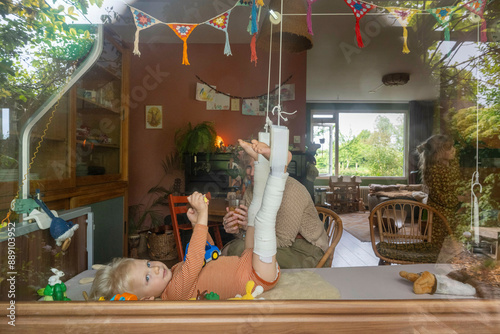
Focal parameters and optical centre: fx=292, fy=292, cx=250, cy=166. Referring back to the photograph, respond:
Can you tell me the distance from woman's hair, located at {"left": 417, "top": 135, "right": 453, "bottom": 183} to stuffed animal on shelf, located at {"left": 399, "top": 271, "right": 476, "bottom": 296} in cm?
137

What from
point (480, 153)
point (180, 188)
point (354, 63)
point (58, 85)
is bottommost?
point (180, 188)

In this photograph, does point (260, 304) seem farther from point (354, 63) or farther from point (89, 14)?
point (354, 63)

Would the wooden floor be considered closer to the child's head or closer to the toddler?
the toddler

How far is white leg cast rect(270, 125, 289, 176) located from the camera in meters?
0.70

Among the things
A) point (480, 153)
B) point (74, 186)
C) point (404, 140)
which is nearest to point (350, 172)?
point (404, 140)

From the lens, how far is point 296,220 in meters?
1.49

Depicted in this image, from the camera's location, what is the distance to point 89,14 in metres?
1.39

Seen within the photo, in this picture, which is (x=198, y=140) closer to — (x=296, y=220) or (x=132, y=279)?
(x=296, y=220)

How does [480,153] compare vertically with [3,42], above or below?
below

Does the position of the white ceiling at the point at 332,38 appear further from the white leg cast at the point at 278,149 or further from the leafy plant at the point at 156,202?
the leafy plant at the point at 156,202

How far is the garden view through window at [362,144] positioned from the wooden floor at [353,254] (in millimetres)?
4628

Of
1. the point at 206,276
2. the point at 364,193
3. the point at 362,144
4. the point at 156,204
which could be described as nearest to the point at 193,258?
the point at 206,276

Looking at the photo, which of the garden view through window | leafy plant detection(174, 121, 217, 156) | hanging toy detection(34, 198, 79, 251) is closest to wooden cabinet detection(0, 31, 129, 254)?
hanging toy detection(34, 198, 79, 251)

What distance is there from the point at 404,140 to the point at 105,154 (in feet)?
28.4
